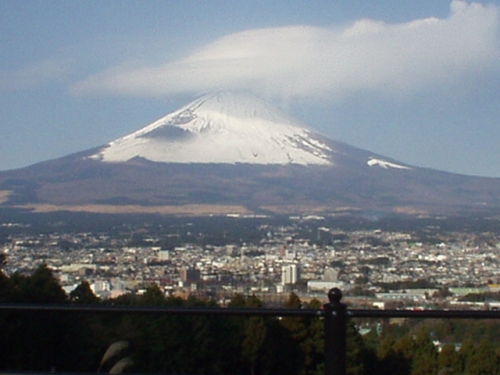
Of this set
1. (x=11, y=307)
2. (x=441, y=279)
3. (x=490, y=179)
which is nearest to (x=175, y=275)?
A: (x=441, y=279)

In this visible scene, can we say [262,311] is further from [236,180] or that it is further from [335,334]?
[236,180]

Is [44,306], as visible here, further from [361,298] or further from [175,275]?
[175,275]

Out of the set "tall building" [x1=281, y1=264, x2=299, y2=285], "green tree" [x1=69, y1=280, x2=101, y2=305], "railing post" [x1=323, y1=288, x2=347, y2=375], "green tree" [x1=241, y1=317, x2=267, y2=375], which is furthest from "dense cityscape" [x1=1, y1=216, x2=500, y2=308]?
"railing post" [x1=323, y1=288, x2=347, y2=375]

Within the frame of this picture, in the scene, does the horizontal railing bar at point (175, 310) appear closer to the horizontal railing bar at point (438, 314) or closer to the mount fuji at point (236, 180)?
the horizontal railing bar at point (438, 314)

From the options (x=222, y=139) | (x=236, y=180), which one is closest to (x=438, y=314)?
(x=236, y=180)

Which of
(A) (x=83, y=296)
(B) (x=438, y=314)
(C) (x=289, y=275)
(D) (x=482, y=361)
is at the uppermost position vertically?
(B) (x=438, y=314)

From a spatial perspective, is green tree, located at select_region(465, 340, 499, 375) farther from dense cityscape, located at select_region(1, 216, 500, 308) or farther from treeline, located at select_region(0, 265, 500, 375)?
dense cityscape, located at select_region(1, 216, 500, 308)

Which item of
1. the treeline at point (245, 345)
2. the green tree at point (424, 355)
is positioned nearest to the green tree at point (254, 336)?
the treeline at point (245, 345)
